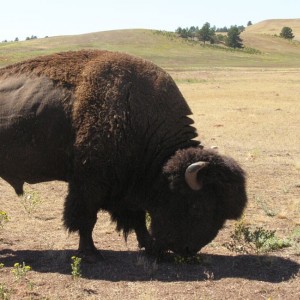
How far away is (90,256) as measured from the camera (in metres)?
6.76

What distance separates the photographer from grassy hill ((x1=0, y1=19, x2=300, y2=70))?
3284 inches

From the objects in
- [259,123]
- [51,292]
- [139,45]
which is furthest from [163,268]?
[139,45]

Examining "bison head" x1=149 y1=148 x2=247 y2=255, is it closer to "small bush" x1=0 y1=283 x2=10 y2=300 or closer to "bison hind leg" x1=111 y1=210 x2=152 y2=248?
"bison hind leg" x1=111 y1=210 x2=152 y2=248

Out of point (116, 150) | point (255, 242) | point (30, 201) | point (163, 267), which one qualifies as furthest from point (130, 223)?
point (30, 201)

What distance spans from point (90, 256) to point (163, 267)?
38.5 inches

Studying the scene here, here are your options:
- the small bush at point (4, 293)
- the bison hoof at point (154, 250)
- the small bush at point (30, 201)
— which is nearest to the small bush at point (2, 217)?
the small bush at point (30, 201)

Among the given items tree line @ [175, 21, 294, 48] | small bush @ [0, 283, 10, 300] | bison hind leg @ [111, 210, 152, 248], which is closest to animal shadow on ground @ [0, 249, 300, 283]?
bison hind leg @ [111, 210, 152, 248]

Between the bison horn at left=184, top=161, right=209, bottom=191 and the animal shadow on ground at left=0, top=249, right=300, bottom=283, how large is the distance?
3.38 ft

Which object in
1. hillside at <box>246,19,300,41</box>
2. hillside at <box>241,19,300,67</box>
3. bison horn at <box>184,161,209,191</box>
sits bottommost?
hillside at <box>241,19,300,67</box>

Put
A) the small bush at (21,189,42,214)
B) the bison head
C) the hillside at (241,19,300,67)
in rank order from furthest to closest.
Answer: the hillside at (241,19,300,67), the small bush at (21,189,42,214), the bison head

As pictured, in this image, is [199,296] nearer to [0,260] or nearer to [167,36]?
[0,260]

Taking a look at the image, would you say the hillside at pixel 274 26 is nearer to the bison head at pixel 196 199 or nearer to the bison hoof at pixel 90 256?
the bison head at pixel 196 199

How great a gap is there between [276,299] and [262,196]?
4942 millimetres

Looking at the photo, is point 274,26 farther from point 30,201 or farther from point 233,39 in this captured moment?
point 30,201
